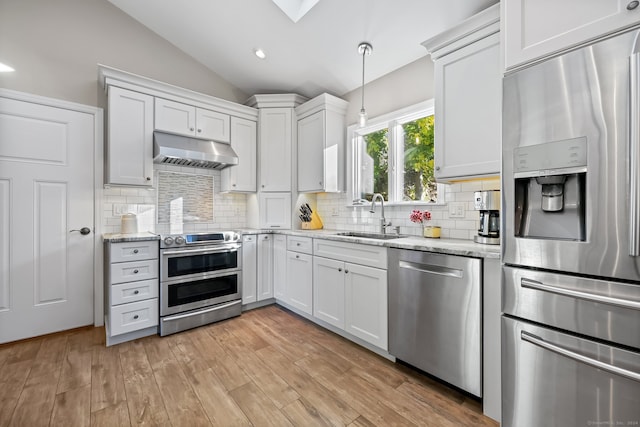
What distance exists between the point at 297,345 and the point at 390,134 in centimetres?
229

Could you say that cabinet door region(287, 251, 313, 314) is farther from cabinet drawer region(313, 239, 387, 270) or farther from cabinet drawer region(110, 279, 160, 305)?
cabinet drawer region(110, 279, 160, 305)

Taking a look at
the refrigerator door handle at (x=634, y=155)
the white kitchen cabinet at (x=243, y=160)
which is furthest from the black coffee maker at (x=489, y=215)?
the white kitchen cabinet at (x=243, y=160)

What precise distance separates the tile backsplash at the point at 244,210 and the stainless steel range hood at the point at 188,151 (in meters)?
0.34

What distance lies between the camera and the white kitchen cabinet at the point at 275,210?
11.9ft

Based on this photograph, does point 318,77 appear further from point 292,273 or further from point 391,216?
point 292,273

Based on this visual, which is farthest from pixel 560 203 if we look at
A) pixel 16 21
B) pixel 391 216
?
pixel 16 21

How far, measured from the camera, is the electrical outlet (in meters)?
2.40

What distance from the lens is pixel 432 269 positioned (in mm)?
1854

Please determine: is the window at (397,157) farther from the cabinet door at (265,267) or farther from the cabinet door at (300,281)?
the cabinet door at (265,267)

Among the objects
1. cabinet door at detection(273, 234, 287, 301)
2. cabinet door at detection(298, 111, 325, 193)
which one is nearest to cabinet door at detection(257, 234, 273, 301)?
cabinet door at detection(273, 234, 287, 301)

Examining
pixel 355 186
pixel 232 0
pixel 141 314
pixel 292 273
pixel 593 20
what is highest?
pixel 232 0

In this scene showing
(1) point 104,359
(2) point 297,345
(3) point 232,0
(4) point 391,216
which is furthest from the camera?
(4) point 391,216

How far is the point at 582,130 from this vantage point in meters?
1.22

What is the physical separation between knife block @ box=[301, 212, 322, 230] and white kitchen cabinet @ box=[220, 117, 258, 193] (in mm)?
821
